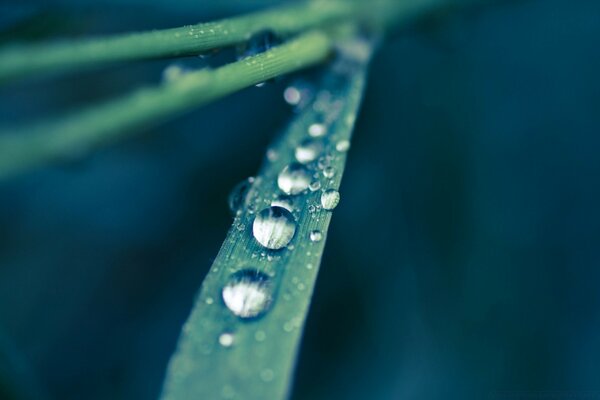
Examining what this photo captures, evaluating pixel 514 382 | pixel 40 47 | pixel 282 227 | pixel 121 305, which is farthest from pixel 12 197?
pixel 514 382

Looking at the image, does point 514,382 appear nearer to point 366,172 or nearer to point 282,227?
point 366,172

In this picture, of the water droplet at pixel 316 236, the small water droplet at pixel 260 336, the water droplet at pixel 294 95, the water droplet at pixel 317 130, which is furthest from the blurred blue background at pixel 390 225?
the small water droplet at pixel 260 336

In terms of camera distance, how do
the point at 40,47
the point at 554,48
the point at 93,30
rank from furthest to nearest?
the point at 554,48, the point at 93,30, the point at 40,47

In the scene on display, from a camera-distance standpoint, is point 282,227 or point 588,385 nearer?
point 282,227

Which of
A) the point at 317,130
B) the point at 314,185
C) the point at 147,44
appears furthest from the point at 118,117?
the point at 317,130

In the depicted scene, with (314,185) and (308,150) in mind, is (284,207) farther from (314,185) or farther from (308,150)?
(308,150)

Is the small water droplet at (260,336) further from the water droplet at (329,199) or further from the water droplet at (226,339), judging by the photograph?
the water droplet at (329,199)

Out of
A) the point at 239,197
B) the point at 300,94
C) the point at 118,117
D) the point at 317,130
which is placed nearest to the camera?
the point at 118,117
